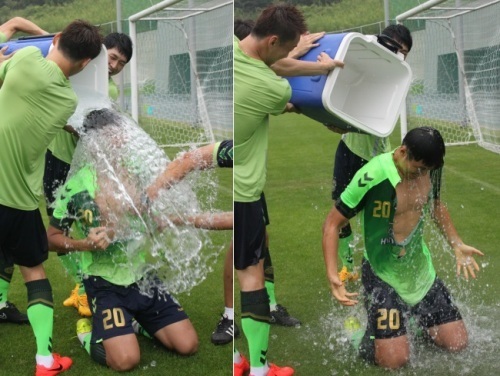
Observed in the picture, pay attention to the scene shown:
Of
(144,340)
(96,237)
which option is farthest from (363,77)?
(144,340)

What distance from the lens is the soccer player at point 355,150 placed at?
7.79 feet

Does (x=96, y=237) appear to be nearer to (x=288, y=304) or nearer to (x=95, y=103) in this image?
(x=95, y=103)

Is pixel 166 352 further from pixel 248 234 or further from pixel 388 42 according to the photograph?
pixel 388 42

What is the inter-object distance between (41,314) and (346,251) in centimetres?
127

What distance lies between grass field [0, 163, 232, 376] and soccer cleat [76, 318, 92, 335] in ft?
0.21

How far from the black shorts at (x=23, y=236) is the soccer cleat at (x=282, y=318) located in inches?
41.3

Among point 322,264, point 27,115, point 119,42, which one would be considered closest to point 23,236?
point 27,115

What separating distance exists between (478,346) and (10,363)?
6.18 ft

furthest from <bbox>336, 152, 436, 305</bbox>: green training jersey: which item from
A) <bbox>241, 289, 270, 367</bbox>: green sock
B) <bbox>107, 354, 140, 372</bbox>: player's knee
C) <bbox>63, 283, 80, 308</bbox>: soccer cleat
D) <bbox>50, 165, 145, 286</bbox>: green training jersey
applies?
<bbox>63, 283, 80, 308</bbox>: soccer cleat

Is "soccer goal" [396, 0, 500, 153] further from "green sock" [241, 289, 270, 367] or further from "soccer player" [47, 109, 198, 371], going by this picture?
"soccer player" [47, 109, 198, 371]

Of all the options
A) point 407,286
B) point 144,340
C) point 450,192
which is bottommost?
point 144,340

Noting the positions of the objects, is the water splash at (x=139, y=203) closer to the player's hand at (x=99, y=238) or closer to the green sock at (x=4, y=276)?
the player's hand at (x=99, y=238)

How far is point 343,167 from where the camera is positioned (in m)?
2.52

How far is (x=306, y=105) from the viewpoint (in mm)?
2227
